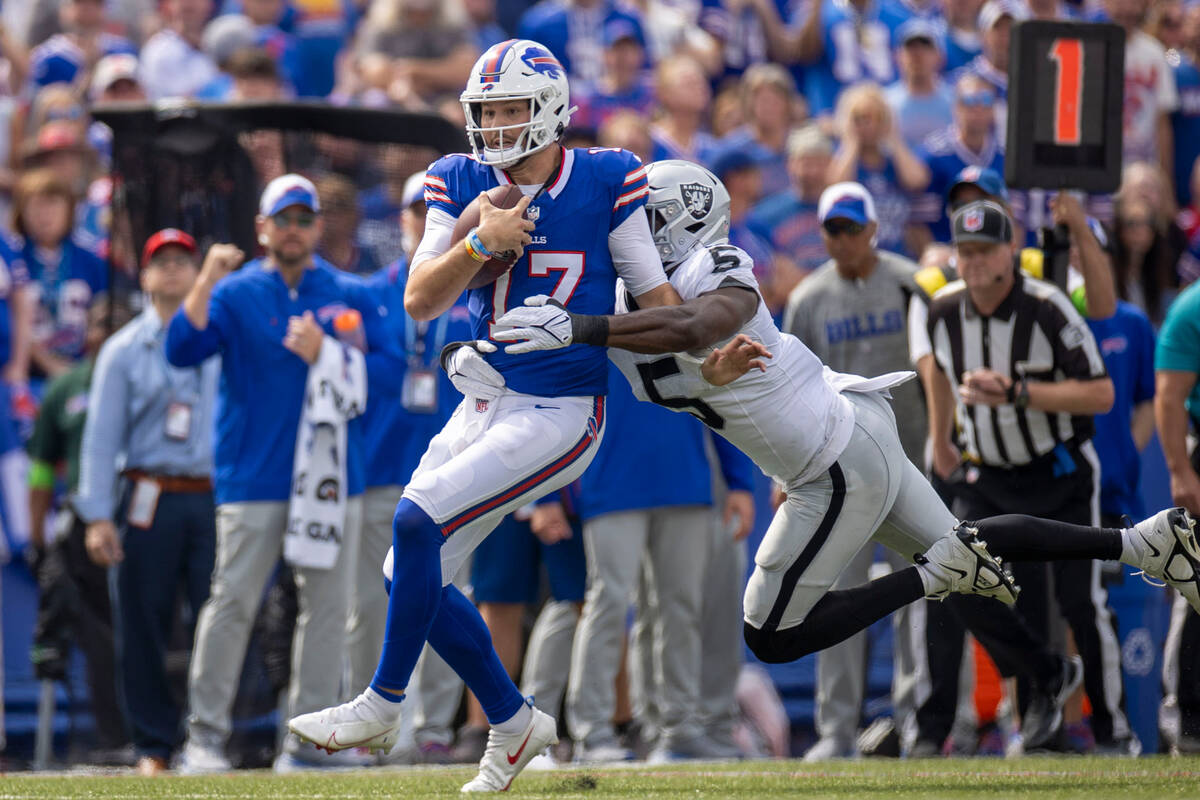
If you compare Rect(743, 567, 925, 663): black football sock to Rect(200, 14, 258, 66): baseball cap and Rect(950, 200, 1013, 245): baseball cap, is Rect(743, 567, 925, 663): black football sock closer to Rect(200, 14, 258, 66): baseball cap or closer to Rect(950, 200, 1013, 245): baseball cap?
Rect(950, 200, 1013, 245): baseball cap

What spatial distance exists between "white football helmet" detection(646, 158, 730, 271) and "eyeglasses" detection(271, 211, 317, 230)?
2.45 meters

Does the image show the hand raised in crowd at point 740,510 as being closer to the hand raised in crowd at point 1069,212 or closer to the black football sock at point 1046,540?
the hand raised in crowd at point 1069,212

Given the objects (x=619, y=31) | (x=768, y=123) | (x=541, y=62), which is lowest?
(x=541, y=62)

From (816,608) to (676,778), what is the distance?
0.96 m

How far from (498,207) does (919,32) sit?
596 centimetres

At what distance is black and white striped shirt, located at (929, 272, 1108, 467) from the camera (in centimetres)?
648

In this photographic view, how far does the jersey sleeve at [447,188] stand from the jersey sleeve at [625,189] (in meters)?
0.42

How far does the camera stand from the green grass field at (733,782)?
4887 millimetres

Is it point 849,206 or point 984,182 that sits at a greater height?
point 984,182

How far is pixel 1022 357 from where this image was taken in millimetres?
6547

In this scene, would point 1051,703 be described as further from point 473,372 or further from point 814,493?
point 473,372

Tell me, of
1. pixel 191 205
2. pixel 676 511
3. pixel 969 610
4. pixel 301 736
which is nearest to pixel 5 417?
pixel 191 205

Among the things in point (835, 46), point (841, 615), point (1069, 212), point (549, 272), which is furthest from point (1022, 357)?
point (835, 46)

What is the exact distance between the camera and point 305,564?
6.78 m
